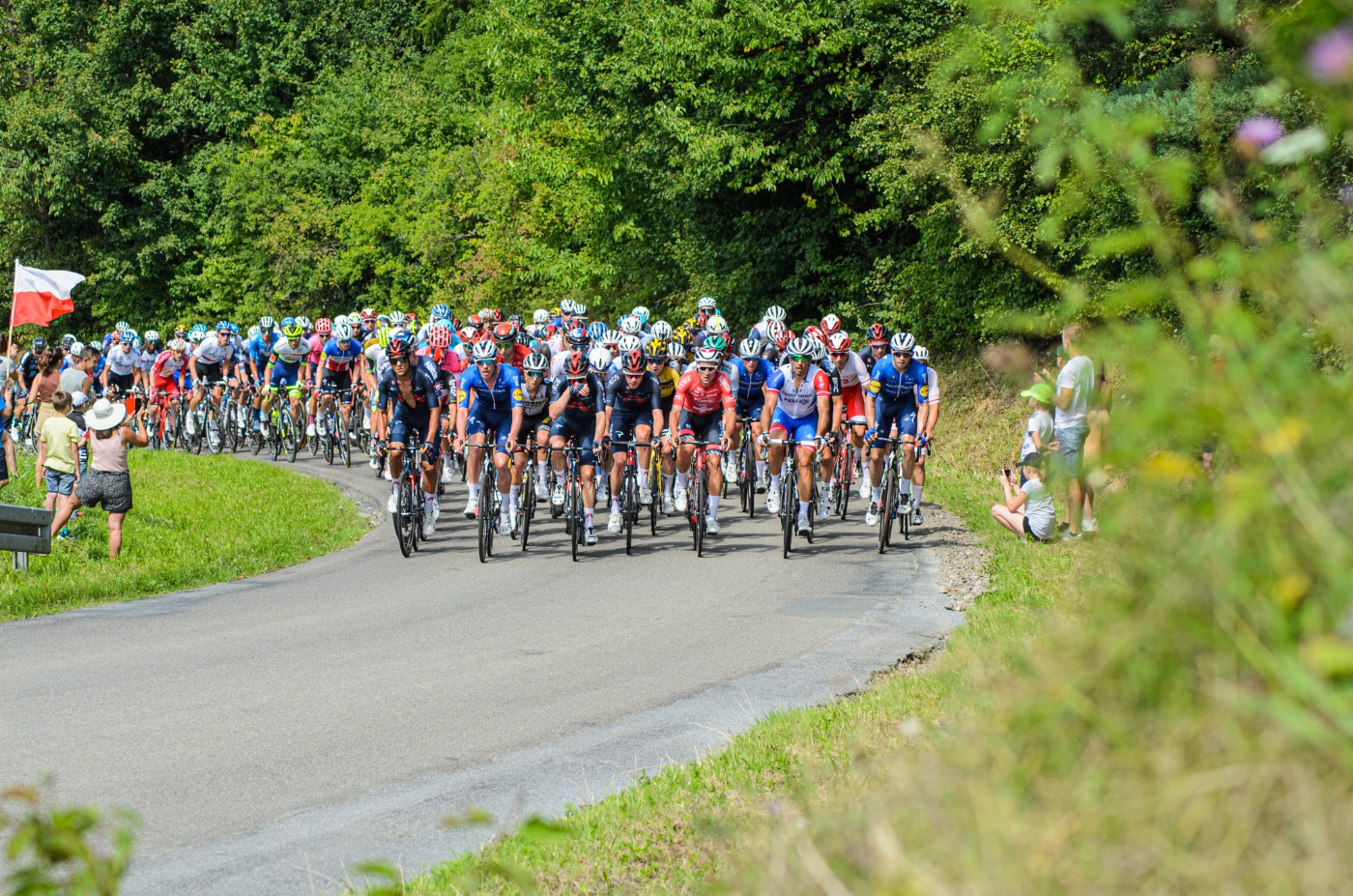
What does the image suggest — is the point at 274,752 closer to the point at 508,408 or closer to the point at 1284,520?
the point at 1284,520

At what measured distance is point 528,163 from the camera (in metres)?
35.5

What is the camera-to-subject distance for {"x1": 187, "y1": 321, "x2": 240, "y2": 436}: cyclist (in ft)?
84.5

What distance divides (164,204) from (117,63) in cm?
776

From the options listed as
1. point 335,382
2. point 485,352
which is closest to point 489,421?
point 485,352

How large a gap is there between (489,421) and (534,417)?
1.81ft

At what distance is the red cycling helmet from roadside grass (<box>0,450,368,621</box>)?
3.77 meters

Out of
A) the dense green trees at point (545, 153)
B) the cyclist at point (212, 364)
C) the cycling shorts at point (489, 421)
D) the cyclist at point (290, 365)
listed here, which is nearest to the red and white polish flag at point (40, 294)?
the cyclist at point (290, 365)

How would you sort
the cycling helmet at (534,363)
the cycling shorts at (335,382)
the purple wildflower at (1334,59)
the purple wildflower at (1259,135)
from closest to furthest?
the purple wildflower at (1334,59) → the purple wildflower at (1259,135) → the cycling helmet at (534,363) → the cycling shorts at (335,382)

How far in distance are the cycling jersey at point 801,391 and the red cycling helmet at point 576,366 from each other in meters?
2.18

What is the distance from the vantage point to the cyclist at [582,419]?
14266mm

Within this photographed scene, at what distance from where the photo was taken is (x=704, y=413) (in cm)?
1508

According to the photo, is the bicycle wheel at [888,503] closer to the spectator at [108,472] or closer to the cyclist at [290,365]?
the spectator at [108,472]

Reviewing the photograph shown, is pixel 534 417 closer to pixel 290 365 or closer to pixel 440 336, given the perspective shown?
pixel 440 336

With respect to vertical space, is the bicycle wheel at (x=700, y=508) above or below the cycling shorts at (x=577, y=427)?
below
